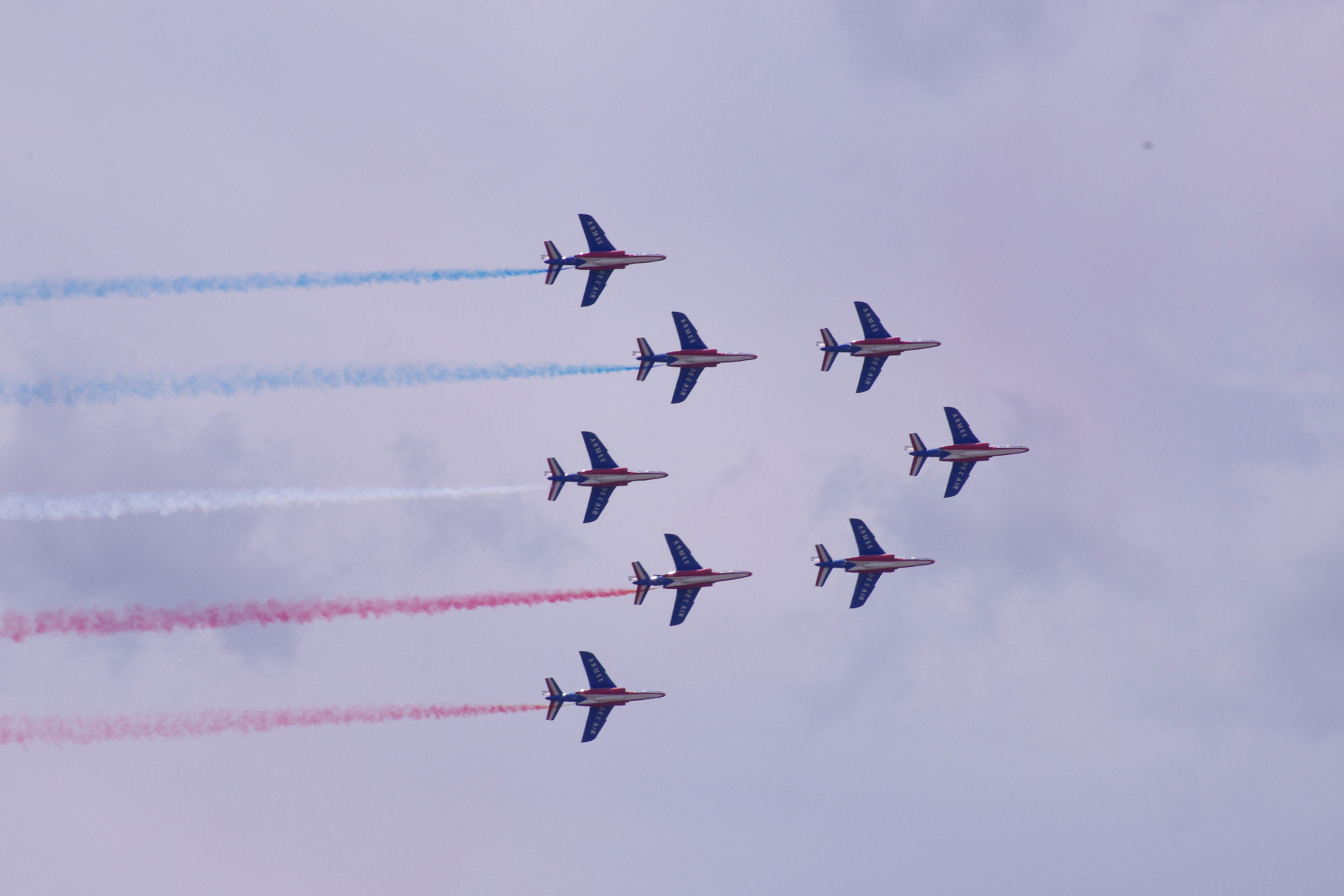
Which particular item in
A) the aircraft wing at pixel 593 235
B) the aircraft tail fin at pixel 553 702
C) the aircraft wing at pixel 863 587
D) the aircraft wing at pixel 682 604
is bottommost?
the aircraft tail fin at pixel 553 702

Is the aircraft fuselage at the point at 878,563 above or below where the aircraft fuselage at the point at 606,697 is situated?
above

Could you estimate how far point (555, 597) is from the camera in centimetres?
14288

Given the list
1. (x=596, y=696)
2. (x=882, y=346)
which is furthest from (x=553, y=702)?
(x=882, y=346)

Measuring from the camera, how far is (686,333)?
506ft

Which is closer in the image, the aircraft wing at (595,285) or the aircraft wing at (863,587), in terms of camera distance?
the aircraft wing at (595,285)

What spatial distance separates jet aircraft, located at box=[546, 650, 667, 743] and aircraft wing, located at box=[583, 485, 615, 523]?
12.0 metres

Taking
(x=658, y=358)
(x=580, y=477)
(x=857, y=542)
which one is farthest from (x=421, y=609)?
(x=857, y=542)

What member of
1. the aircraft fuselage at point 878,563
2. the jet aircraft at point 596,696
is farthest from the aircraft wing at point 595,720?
the aircraft fuselage at point 878,563

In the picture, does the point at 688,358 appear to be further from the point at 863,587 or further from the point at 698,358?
the point at 863,587

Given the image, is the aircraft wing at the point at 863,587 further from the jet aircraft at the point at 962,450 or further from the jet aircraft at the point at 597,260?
the jet aircraft at the point at 597,260

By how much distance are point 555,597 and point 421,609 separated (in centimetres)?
1088

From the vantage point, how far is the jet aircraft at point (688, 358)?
5969 inches

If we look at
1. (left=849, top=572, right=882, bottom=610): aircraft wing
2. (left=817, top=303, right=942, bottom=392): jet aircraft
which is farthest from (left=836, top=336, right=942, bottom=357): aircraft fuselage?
(left=849, top=572, right=882, bottom=610): aircraft wing

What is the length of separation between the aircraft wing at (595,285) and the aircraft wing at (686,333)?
737 cm
